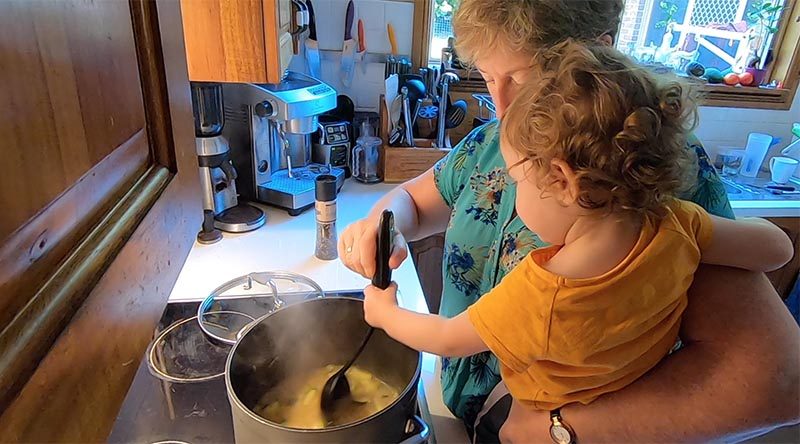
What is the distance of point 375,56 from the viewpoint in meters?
1.95

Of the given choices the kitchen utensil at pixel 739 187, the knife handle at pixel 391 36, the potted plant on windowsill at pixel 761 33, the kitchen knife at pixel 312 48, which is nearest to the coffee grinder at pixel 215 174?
the kitchen knife at pixel 312 48

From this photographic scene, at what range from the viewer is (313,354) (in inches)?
32.0

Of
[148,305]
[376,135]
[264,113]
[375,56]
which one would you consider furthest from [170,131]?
[375,56]

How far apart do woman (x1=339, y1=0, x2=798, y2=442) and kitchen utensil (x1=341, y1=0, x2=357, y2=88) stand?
40.5 inches

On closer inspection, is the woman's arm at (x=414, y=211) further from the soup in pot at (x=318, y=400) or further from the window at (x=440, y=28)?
the window at (x=440, y=28)

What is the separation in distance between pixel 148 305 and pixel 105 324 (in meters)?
0.08

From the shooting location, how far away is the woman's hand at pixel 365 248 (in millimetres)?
772

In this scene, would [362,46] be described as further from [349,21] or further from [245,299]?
[245,299]

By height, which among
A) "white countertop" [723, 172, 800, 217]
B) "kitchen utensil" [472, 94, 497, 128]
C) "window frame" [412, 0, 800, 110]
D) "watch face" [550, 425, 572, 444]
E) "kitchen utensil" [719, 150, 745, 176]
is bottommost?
"white countertop" [723, 172, 800, 217]

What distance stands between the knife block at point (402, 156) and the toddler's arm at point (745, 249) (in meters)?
1.18

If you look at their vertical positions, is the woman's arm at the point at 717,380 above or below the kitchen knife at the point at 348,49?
below

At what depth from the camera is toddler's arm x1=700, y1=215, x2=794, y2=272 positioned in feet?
2.00

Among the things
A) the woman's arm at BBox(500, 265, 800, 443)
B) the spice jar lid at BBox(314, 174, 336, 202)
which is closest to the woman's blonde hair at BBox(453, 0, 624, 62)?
the woman's arm at BBox(500, 265, 800, 443)

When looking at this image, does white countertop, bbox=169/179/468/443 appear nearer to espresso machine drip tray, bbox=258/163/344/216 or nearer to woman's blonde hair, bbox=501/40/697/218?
espresso machine drip tray, bbox=258/163/344/216
